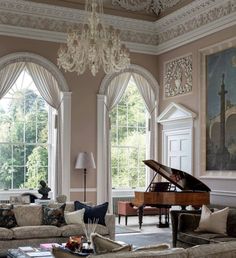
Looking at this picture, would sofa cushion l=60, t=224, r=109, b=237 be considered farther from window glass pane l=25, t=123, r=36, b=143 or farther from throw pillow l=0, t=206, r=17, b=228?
window glass pane l=25, t=123, r=36, b=143

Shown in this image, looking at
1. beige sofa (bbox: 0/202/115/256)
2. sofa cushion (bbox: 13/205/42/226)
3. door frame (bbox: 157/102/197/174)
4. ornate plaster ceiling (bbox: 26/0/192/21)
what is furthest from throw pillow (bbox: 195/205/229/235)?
ornate plaster ceiling (bbox: 26/0/192/21)

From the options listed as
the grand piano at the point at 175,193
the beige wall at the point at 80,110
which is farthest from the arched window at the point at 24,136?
the grand piano at the point at 175,193

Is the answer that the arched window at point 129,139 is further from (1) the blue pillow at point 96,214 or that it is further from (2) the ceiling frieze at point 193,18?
(1) the blue pillow at point 96,214

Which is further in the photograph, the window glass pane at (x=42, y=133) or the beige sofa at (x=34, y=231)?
the window glass pane at (x=42, y=133)

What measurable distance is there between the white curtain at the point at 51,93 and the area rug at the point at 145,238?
2389 mm

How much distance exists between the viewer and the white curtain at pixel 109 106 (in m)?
10.8

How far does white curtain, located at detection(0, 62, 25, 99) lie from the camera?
9.95 m

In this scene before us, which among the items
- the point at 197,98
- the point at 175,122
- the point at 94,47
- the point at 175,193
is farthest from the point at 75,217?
the point at 175,122

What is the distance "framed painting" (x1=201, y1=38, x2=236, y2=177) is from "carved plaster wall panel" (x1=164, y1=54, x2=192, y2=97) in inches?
22.5

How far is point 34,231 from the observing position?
22.0 ft

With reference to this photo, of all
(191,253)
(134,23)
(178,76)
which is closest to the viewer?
(191,253)

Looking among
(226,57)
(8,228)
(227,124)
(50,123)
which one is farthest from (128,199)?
(8,228)

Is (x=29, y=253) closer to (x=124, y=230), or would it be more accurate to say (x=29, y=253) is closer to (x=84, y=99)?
(x=124, y=230)

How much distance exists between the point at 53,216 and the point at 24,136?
3.96 m
